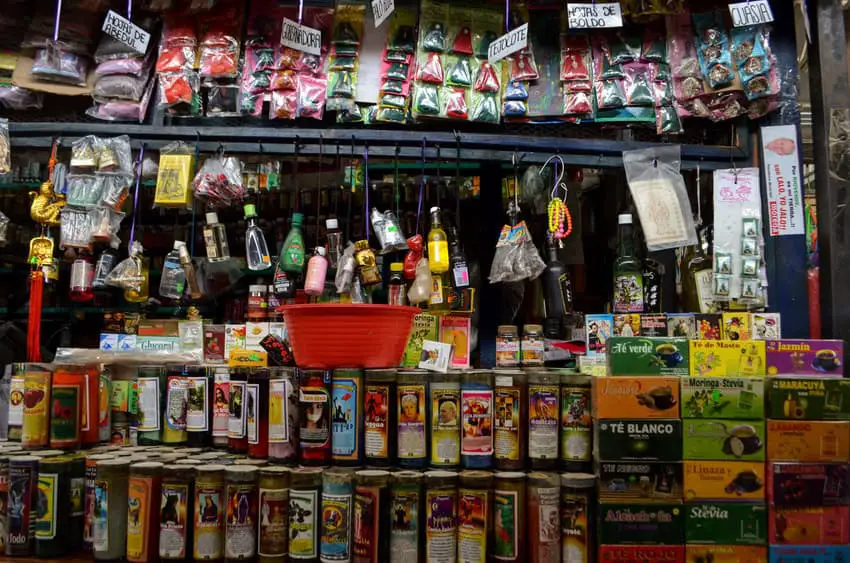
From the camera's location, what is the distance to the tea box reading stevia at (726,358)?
179 cm

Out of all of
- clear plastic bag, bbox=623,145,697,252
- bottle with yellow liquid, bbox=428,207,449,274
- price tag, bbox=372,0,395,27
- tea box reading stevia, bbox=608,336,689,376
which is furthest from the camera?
price tag, bbox=372,0,395,27

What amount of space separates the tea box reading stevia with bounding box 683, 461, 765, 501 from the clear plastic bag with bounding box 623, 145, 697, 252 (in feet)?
3.17

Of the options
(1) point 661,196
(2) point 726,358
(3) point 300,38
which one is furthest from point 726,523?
(3) point 300,38

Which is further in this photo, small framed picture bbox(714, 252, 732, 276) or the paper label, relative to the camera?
the paper label

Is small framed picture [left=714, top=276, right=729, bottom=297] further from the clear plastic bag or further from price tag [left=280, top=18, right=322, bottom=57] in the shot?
price tag [left=280, top=18, right=322, bottom=57]

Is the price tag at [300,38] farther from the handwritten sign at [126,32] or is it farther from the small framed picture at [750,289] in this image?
the small framed picture at [750,289]

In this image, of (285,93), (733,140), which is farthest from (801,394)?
(285,93)

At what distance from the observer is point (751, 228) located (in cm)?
243

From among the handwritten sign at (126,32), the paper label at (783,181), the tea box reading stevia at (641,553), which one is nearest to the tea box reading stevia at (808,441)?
the tea box reading stevia at (641,553)

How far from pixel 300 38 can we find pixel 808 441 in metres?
2.26

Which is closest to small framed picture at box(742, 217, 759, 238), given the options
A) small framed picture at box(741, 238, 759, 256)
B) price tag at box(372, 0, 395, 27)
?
small framed picture at box(741, 238, 759, 256)

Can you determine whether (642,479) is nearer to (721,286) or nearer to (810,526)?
(810,526)

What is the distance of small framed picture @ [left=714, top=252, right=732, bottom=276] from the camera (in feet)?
7.93

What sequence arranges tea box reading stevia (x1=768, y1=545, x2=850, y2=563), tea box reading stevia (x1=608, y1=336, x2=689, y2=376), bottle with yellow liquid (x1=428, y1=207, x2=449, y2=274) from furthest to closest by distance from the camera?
1. bottle with yellow liquid (x1=428, y1=207, x2=449, y2=274)
2. tea box reading stevia (x1=608, y1=336, x2=689, y2=376)
3. tea box reading stevia (x1=768, y1=545, x2=850, y2=563)
